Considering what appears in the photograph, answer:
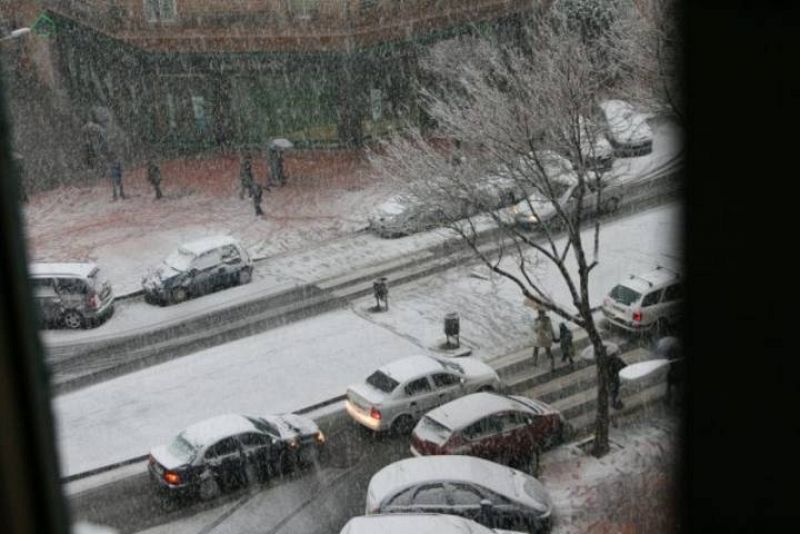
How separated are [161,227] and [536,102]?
33.6 ft

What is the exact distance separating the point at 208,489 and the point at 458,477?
3.07 m

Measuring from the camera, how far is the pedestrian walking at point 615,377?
12.3m

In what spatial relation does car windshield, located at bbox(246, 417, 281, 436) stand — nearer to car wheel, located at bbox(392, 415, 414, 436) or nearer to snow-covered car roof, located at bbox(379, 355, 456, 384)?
car wheel, located at bbox(392, 415, 414, 436)

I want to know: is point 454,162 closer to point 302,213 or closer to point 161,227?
point 302,213

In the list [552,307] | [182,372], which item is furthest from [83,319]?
[552,307]

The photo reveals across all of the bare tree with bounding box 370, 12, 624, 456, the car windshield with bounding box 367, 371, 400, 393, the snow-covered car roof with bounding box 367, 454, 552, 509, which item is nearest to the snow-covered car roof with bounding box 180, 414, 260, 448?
the car windshield with bounding box 367, 371, 400, 393

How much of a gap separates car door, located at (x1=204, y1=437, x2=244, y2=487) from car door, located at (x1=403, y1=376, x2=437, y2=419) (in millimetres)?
2362

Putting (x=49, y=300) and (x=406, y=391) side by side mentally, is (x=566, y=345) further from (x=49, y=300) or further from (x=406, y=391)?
(x=49, y=300)

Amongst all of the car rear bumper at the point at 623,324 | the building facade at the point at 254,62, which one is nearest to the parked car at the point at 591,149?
the car rear bumper at the point at 623,324

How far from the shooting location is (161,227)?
782 inches

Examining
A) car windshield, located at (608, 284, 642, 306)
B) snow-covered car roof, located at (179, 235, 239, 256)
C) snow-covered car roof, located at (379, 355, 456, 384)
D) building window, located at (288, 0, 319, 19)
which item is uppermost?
building window, located at (288, 0, 319, 19)

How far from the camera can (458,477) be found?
9844 mm

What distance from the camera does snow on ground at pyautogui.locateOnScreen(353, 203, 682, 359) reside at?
49.0ft

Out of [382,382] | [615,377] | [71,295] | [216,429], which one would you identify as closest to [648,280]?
[615,377]
